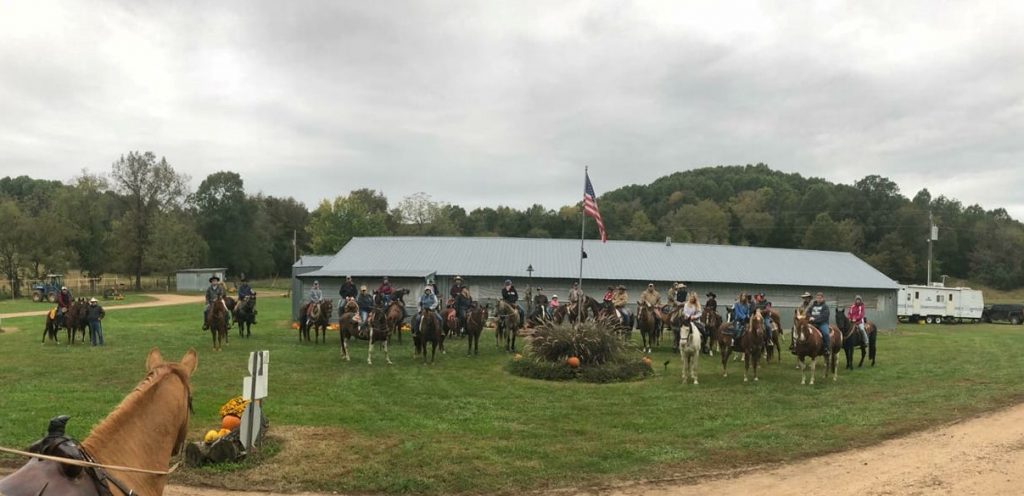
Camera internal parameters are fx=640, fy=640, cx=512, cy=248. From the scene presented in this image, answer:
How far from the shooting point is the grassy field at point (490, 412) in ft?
27.7

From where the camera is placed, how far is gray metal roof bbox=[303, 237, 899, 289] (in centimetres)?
3322

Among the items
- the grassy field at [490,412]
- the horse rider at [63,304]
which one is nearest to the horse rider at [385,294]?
the grassy field at [490,412]

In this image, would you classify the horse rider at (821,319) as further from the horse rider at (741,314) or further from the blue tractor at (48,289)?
the blue tractor at (48,289)

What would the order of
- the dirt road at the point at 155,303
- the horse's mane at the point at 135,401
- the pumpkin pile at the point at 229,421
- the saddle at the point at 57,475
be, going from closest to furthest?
the saddle at the point at 57,475
the horse's mane at the point at 135,401
the pumpkin pile at the point at 229,421
the dirt road at the point at 155,303

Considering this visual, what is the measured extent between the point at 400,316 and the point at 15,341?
13.3m

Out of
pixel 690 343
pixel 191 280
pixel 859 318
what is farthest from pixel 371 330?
pixel 191 280

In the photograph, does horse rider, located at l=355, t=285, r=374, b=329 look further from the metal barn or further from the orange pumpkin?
the metal barn

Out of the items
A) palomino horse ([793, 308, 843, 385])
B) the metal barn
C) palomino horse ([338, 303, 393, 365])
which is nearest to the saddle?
palomino horse ([338, 303, 393, 365])

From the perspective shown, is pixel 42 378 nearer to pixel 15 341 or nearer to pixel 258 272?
pixel 15 341

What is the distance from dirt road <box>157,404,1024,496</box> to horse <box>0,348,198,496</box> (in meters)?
3.71

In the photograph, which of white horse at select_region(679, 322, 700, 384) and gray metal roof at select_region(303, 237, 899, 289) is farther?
gray metal roof at select_region(303, 237, 899, 289)

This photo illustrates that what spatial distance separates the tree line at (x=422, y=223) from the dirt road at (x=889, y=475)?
51.8m

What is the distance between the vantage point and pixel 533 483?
8.00 meters

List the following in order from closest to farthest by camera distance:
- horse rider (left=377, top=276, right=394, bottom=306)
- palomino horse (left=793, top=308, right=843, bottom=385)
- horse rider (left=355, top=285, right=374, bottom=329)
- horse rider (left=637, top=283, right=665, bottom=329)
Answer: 1. palomino horse (left=793, top=308, right=843, bottom=385)
2. horse rider (left=355, top=285, right=374, bottom=329)
3. horse rider (left=637, top=283, right=665, bottom=329)
4. horse rider (left=377, top=276, right=394, bottom=306)
